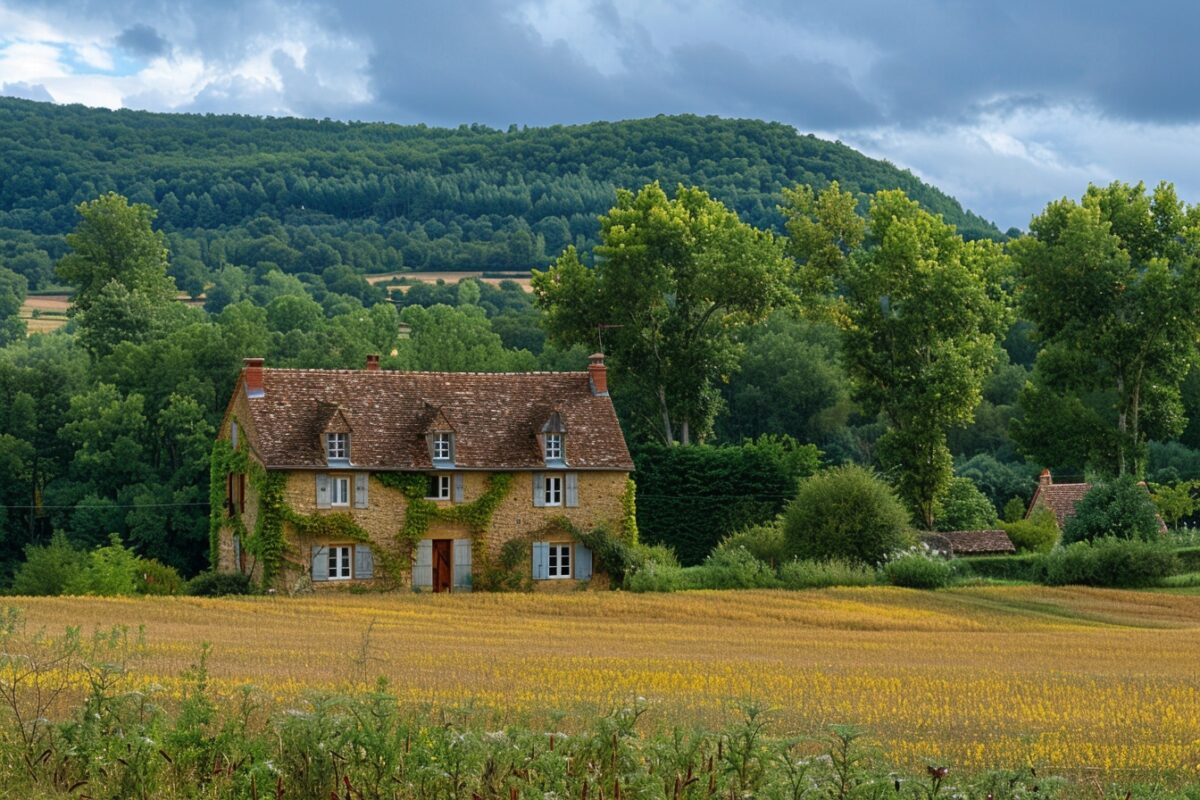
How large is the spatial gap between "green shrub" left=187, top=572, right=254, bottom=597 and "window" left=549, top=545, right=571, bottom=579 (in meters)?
9.96

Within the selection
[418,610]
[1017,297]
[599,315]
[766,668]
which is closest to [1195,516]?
[1017,297]

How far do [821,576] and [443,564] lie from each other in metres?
12.1

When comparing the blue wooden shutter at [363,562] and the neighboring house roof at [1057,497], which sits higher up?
the neighboring house roof at [1057,497]

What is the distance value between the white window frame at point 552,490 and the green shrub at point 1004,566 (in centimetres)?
1323

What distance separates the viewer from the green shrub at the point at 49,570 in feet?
212

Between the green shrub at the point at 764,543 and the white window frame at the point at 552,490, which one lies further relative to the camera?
the green shrub at the point at 764,543

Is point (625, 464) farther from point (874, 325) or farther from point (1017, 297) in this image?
point (1017, 297)

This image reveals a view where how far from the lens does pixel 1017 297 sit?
233 ft

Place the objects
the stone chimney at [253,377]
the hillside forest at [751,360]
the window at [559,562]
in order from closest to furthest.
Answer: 1. the stone chimney at [253,377]
2. the window at [559,562]
3. the hillside forest at [751,360]

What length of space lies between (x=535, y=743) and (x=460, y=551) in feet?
141

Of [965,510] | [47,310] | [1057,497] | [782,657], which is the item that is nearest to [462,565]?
[782,657]

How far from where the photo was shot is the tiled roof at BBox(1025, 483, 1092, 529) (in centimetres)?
→ 7806

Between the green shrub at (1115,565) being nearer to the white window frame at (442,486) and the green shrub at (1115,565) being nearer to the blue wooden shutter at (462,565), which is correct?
the blue wooden shutter at (462,565)

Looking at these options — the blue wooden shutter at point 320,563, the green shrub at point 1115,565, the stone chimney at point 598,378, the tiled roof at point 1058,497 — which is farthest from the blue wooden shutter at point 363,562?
the tiled roof at point 1058,497
